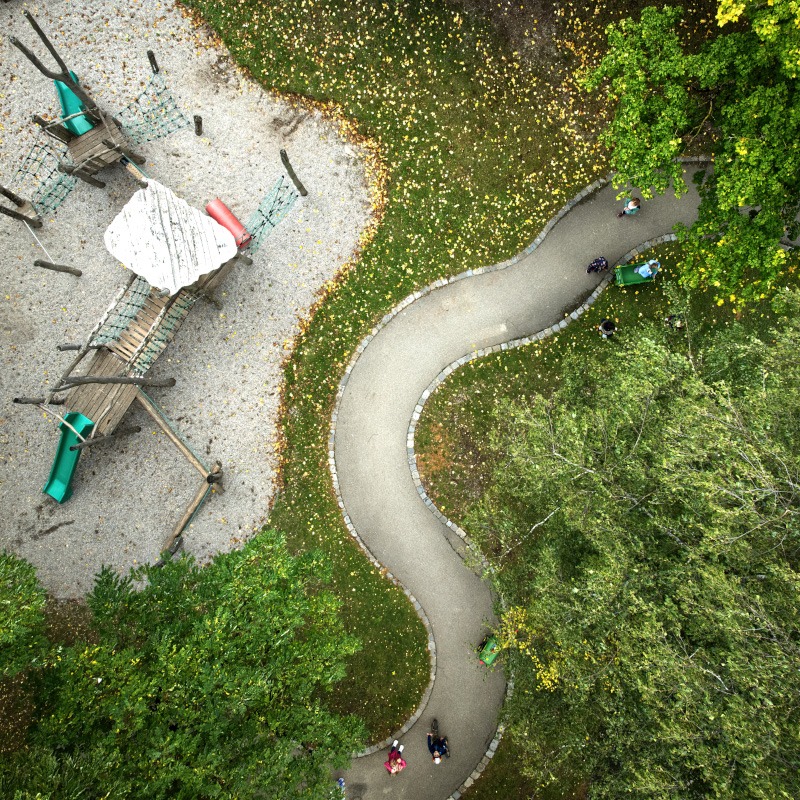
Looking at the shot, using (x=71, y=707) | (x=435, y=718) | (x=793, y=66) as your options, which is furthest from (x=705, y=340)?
(x=71, y=707)

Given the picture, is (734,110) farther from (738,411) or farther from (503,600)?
(503,600)

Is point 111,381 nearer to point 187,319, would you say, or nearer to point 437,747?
point 187,319

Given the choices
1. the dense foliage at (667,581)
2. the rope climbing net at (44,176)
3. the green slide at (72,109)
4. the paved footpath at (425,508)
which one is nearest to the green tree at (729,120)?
the dense foliage at (667,581)

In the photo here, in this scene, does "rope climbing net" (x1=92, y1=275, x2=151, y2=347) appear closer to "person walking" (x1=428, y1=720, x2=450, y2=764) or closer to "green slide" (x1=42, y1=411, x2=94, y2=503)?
"green slide" (x1=42, y1=411, x2=94, y2=503)

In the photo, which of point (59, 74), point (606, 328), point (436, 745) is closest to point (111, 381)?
point (59, 74)

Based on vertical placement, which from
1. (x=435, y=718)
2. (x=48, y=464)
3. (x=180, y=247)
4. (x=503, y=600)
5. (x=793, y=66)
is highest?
(x=180, y=247)

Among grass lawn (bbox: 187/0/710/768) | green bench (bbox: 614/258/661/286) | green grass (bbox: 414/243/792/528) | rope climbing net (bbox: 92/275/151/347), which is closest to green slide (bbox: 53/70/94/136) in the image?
rope climbing net (bbox: 92/275/151/347)
